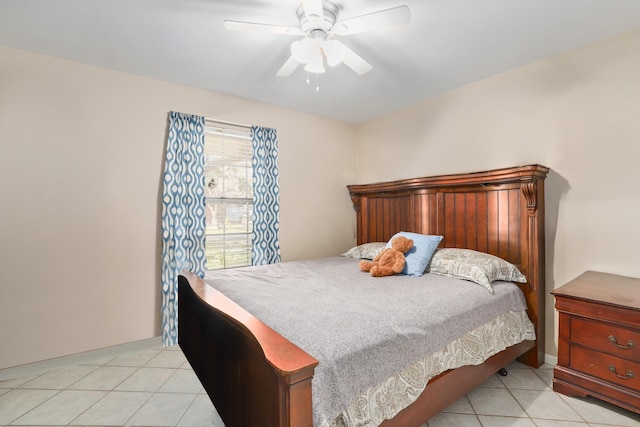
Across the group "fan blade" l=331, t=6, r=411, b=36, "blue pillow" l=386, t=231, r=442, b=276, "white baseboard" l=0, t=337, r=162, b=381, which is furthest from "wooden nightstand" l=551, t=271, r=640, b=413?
"white baseboard" l=0, t=337, r=162, b=381

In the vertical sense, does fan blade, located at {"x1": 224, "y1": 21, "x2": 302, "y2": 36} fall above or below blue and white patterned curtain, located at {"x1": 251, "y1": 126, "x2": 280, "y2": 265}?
above

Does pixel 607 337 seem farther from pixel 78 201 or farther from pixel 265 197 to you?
pixel 78 201

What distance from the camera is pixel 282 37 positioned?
2.17m

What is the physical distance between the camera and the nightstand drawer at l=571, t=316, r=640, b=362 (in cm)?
173

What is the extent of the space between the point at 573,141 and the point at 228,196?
10.5 ft

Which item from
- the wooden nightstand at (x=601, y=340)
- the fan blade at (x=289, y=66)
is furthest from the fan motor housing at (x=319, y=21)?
the wooden nightstand at (x=601, y=340)

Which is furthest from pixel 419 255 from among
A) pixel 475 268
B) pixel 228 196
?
pixel 228 196

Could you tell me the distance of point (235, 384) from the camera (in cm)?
139

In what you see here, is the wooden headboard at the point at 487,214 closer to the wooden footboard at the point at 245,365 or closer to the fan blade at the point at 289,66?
the fan blade at the point at 289,66

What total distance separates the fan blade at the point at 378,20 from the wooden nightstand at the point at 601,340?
76.8 inches

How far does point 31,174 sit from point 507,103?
405cm

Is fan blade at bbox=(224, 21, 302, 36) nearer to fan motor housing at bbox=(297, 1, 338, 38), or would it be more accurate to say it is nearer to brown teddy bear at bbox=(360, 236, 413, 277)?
fan motor housing at bbox=(297, 1, 338, 38)

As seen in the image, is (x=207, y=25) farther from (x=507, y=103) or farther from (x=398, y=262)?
(x=507, y=103)

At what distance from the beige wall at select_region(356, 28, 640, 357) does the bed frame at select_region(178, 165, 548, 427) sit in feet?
0.61
